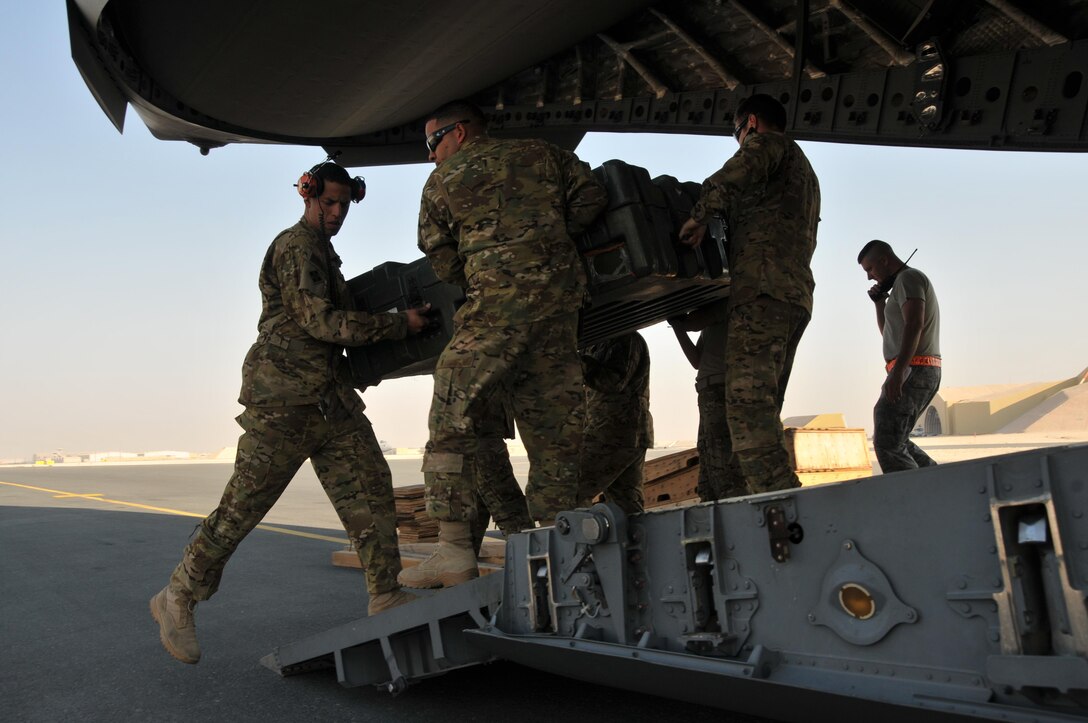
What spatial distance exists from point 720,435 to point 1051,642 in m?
2.65

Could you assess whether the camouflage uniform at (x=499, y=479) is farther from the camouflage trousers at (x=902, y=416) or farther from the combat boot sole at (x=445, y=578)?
the camouflage trousers at (x=902, y=416)

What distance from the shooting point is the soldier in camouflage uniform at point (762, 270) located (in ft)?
11.0

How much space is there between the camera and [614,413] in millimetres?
4660

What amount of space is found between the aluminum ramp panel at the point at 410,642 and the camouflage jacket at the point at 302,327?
1.11 metres

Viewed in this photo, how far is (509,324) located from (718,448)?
65.9 inches

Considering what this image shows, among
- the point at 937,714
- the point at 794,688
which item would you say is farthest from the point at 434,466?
the point at 937,714

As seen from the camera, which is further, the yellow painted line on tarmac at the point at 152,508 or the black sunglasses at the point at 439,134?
the yellow painted line on tarmac at the point at 152,508

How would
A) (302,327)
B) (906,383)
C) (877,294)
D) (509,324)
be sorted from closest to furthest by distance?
(509,324), (302,327), (906,383), (877,294)

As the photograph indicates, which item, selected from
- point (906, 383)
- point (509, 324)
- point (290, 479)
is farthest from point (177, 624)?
Result: point (906, 383)

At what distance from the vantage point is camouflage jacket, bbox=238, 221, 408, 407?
366cm

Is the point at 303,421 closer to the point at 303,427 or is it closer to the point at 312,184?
the point at 303,427

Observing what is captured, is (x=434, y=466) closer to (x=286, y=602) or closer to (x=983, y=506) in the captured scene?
(x=983, y=506)

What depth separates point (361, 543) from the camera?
3.76 meters

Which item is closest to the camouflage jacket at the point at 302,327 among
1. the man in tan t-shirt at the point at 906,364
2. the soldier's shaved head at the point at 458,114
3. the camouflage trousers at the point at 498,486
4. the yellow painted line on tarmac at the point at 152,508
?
the soldier's shaved head at the point at 458,114
